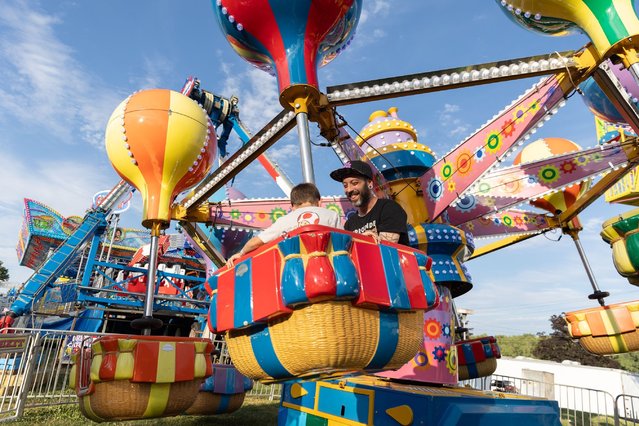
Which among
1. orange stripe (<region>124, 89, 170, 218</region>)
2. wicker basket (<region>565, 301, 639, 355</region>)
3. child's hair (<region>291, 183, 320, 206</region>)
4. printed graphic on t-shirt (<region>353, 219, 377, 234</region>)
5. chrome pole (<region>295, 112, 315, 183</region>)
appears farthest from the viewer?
wicker basket (<region>565, 301, 639, 355</region>)

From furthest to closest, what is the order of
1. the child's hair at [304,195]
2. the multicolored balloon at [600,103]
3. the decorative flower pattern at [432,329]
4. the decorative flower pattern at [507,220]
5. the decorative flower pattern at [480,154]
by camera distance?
the decorative flower pattern at [507,220]
the multicolored balloon at [600,103]
the decorative flower pattern at [480,154]
the decorative flower pattern at [432,329]
the child's hair at [304,195]

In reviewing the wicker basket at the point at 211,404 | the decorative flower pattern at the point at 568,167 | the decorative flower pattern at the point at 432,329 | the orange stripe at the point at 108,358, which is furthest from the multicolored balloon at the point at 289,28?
the wicker basket at the point at 211,404

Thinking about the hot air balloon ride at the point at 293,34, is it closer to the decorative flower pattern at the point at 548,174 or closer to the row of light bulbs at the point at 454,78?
the row of light bulbs at the point at 454,78

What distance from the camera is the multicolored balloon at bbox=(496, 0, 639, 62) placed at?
A: 108 inches

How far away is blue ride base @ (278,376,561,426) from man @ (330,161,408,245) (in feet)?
2.68

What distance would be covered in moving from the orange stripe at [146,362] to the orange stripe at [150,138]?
52.4 inches

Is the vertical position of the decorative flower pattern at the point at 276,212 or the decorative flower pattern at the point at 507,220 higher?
the decorative flower pattern at the point at 507,220

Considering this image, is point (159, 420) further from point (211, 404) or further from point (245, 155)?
point (245, 155)

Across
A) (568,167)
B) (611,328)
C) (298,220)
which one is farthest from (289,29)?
(611,328)

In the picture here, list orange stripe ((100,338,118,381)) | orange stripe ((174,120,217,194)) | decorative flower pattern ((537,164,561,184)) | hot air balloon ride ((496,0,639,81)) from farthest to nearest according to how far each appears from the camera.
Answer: decorative flower pattern ((537,164,561,184))
orange stripe ((174,120,217,194))
orange stripe ((100,338,118,381))
hot air balloon ride ((496,0,639,81))

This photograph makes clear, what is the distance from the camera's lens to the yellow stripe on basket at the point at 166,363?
9.77 feet

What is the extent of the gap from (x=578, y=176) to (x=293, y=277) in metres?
4.56

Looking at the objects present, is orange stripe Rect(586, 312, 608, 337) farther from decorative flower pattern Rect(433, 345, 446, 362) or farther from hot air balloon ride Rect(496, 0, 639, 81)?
hot air balloon ride Rect(496, 0, 639, 81)

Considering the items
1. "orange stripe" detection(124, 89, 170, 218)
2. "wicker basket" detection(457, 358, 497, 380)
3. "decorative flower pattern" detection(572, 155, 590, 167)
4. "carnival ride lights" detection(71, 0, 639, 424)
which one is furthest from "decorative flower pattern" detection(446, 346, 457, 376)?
"orange stripe" detection(124, 89, 170, 218)
